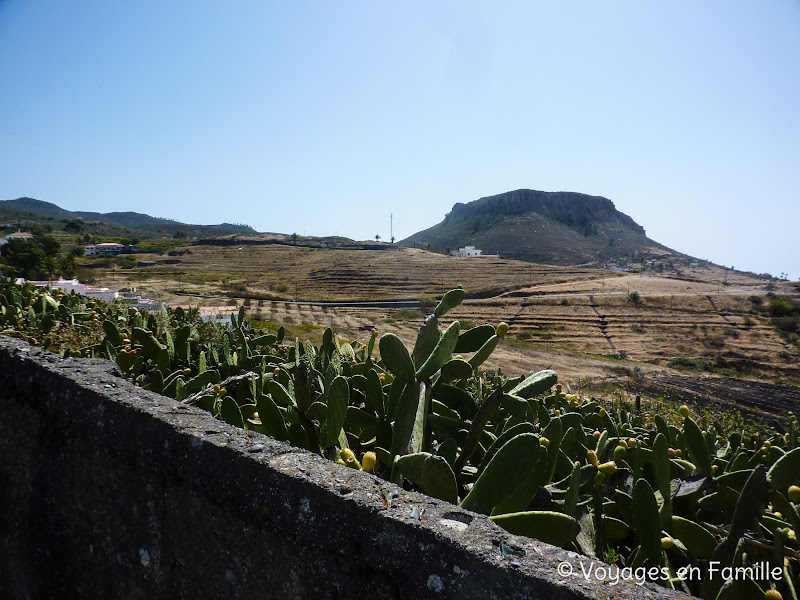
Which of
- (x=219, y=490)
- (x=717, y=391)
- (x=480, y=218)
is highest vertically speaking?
(x=480, y=218)

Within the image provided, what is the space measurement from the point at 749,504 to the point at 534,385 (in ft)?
2.53

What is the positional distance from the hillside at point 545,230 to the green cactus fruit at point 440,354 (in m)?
93.1

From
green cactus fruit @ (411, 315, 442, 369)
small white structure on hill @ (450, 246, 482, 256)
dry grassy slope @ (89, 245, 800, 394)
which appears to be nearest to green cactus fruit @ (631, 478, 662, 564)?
green cactus fruit @ (411, 315, 442, 369)

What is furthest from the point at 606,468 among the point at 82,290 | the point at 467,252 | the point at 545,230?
the point at 545,230

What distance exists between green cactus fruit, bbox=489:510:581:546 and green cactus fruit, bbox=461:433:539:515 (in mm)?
81

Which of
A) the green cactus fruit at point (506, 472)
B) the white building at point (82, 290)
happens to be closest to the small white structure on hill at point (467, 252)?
the white building at point (82, 290)

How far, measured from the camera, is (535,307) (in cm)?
4794

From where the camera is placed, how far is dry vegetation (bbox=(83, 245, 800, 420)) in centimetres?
2981

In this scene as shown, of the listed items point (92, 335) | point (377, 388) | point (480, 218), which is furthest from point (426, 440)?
point (480, 218)

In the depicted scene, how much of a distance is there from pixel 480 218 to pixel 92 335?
125396mm

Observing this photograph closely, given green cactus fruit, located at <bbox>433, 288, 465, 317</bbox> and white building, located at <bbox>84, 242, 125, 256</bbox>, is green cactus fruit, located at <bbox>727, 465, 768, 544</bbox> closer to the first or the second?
green cactus fruit, located at <bbox>433, 288, 465, 317</bbox>

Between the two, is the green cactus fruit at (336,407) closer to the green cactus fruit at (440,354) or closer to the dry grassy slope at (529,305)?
the green cactus fruit at (440,354)

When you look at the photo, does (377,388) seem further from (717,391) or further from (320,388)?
(717,391)

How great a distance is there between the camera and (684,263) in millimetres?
101625
